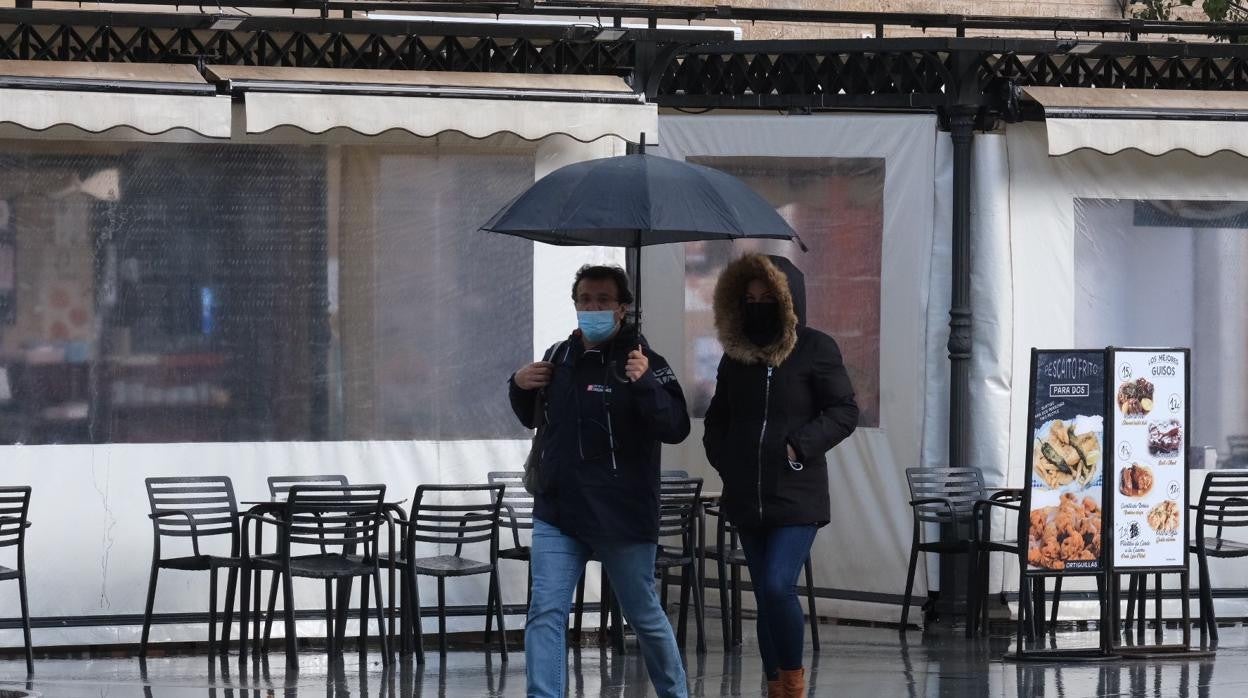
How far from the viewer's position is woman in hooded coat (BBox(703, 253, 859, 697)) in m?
7.85

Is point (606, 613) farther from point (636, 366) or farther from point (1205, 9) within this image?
point (1205, 9)

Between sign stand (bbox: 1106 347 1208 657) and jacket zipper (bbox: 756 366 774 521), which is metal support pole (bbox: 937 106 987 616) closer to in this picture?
sign stand (bbox: 1106 347 1208 657)

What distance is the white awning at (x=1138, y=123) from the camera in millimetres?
11789

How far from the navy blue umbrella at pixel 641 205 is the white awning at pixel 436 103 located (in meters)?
2.65

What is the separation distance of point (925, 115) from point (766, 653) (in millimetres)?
5177

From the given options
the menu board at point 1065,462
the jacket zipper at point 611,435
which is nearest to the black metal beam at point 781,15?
the menu board at point 1065,462

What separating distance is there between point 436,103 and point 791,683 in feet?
14.1

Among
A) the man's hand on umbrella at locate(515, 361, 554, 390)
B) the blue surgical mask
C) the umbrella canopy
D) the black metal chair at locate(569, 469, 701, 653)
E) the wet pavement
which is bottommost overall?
the wet pavement

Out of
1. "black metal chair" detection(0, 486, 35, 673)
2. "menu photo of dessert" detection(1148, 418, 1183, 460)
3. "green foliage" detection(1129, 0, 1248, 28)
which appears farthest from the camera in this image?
"green foliage" detection(1129, 0, 1248, 28)

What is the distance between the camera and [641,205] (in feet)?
24.8

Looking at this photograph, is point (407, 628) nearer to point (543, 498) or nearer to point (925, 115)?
point (543, 498)

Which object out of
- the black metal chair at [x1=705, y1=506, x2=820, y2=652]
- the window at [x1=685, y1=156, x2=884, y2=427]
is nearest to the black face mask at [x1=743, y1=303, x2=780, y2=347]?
the black metal chair at [x1=705, y1=506, x2=820, y2=652]

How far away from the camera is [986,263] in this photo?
12320 millimetres

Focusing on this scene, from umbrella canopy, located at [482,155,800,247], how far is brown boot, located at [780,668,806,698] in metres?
1.69
